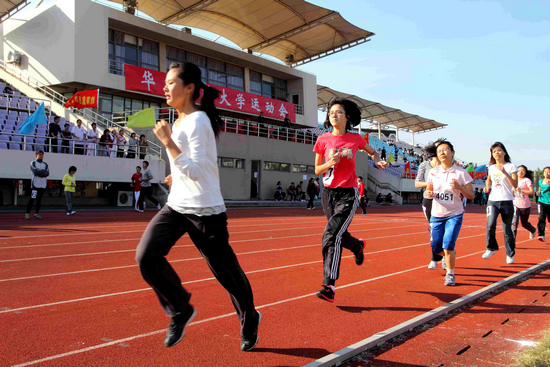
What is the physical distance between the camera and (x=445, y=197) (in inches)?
232

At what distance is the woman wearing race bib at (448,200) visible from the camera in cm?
Answer: 574

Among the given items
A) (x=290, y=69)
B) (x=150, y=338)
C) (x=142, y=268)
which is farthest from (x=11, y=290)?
(x=290, y=69)

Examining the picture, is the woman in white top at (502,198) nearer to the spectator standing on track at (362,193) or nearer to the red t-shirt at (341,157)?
the red t-shirt at (341,157)

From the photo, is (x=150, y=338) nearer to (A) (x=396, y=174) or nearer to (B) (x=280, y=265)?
(B) (x=280, y=265)

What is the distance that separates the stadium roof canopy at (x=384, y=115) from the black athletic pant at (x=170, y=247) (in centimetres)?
4109

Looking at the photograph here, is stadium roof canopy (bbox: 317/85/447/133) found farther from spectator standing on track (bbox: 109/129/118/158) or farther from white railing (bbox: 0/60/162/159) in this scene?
spectator standing on track (bbox: 109/129/118/158)

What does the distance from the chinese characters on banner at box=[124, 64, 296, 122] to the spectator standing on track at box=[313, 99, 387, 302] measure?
17.3 meters

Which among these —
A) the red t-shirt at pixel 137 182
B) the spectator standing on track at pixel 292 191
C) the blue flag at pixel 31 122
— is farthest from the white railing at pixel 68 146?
the spectator standing on track at pixel 292 191

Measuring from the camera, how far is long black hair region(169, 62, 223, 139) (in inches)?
123

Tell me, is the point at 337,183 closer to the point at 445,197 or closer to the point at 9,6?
the point at 445,197

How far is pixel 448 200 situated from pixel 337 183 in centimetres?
186

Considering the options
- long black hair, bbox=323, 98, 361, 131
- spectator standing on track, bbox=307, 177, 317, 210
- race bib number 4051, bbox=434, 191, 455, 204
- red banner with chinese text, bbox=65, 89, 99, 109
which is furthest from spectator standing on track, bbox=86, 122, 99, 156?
race bib number 4051, bbox=434, 191, 455, 204

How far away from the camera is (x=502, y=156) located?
7625mm

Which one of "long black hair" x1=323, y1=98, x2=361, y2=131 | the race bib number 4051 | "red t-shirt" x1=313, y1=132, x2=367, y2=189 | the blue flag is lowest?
the race bib number 4051
